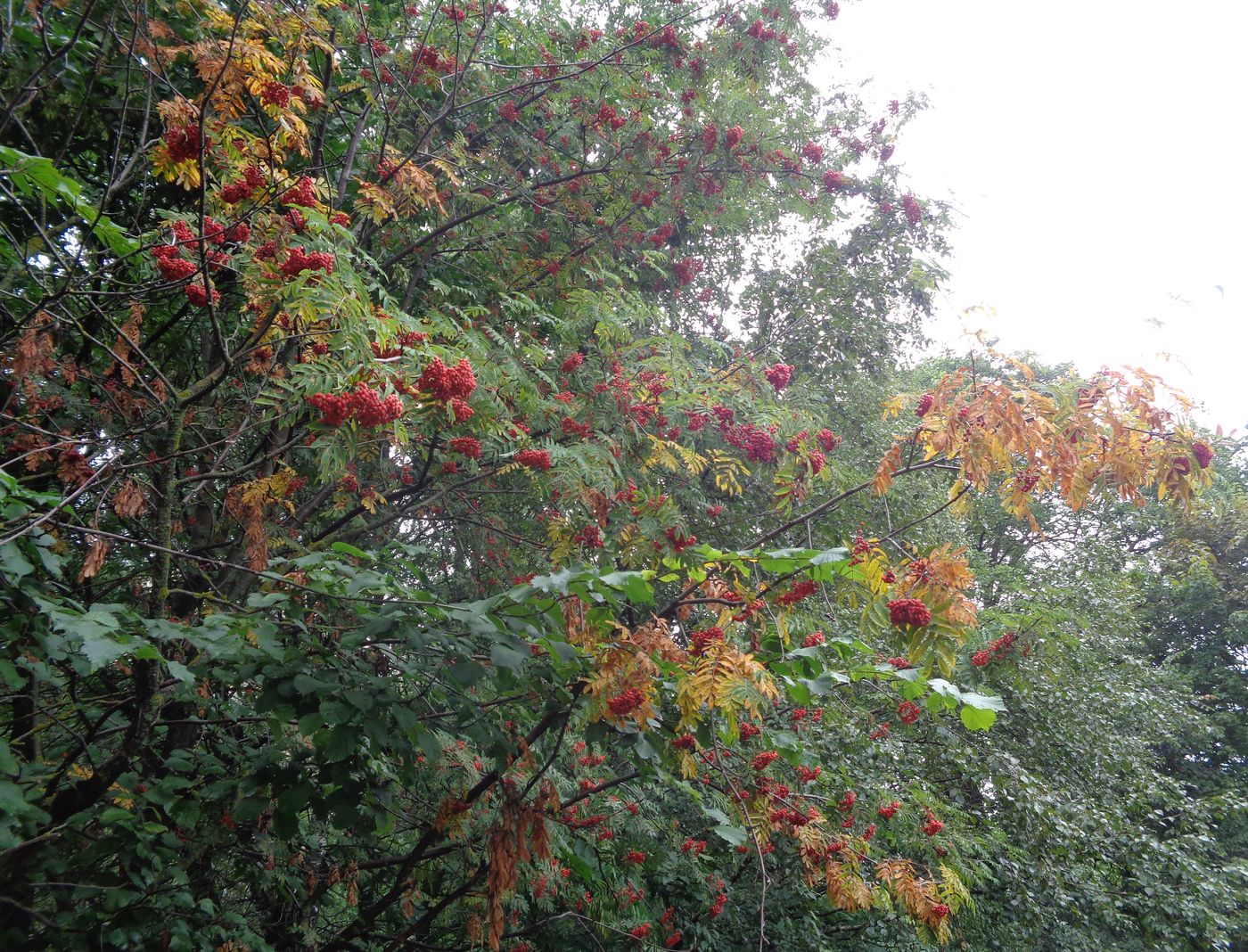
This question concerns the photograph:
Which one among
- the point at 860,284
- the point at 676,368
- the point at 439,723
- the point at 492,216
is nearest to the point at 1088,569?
the point at 860,284

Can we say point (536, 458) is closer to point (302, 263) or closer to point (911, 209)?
point (302, 263)

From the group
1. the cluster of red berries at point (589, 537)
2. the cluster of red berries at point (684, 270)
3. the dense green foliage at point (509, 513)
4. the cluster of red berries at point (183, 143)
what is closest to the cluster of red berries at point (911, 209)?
the dense green foliage at point (509, 513)

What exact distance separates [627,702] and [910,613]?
0.99 m

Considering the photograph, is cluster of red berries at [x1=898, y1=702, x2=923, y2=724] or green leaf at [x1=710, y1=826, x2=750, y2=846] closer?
green leaf at [x1=710, y1=826, x2=750, y2=846]

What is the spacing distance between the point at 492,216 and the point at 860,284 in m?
4.02

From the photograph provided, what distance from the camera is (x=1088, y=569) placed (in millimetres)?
11523

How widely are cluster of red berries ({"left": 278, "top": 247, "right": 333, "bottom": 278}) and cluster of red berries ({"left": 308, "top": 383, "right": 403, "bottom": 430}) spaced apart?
1.62ft

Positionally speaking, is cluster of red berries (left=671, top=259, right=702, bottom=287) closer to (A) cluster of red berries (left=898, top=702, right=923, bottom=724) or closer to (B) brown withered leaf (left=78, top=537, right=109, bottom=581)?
(A) cluster of red berries (left=898, top=702, right=923, bottom=724)

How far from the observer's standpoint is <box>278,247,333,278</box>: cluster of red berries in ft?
8.68

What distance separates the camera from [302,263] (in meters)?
2.64

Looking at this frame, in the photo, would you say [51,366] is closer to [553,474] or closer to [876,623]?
[553,474]

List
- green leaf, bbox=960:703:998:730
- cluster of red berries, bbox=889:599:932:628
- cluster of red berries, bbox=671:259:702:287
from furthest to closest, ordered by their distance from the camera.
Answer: cluster of red berries, bbox=671:259:702:287 → cluster of red berries, bbox=889:599:932:628 → green leaf, bbox=960:703:998:730

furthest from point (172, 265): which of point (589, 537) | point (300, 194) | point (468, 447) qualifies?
point (589, 537)

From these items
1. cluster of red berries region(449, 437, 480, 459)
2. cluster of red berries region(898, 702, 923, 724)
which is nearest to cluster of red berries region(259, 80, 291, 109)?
cluster of red berries region(449, 437, 480, 459)
